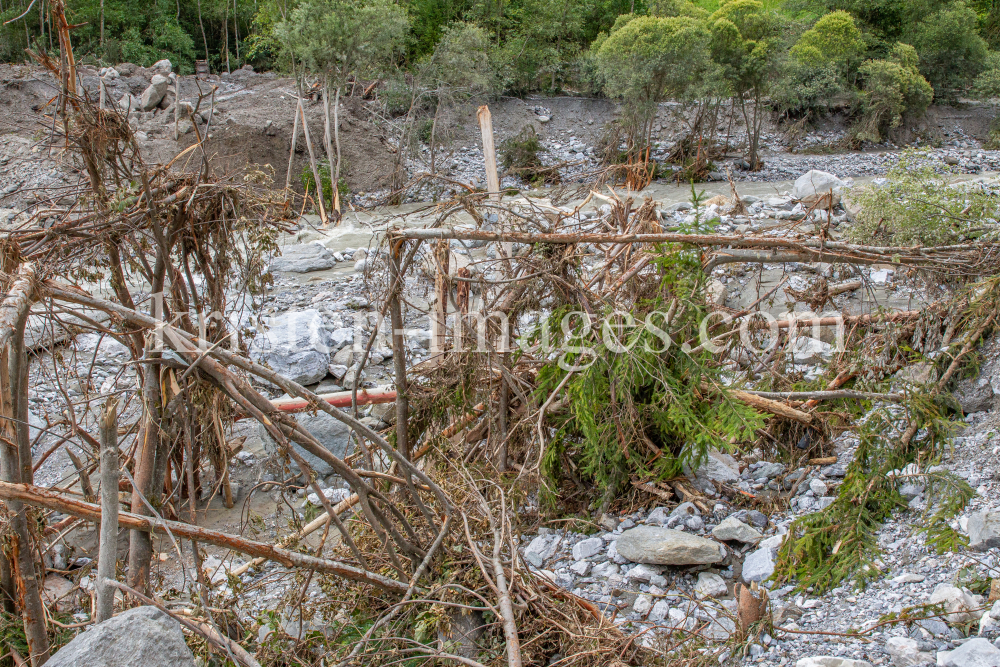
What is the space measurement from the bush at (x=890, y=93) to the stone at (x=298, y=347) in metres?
14.6

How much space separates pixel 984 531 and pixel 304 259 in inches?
316

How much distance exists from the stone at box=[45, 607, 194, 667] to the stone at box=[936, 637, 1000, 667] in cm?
192

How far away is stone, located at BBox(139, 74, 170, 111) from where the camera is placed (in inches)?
632

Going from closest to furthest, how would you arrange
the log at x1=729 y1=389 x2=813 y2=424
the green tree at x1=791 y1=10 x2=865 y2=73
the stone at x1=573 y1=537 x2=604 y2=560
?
1. the stone at x1=573 y1=537 x2=604 y2=560
2. the log at x1=729 y1=389 x2=813 y2=424
3. the green tree at x1=791 y1=10 x2=865 y2=73

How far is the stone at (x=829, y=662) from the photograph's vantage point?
6.68 feet

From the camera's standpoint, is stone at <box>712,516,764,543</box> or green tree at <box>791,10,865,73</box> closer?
stone at <box>712,516,764,543</box>

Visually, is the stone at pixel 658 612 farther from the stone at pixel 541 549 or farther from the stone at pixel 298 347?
the stone at pixel 298 347

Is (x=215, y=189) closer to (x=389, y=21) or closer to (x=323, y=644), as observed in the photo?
(x=323, y=644)

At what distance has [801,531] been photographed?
114 inches

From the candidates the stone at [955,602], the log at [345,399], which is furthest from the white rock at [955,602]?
the log at [345,399]

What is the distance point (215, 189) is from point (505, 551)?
1650 mm

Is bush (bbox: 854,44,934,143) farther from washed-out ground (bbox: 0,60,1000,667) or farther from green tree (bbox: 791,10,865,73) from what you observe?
washed-out ground (bbox: 0,60,1000,667)

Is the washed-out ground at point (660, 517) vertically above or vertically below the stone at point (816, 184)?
below

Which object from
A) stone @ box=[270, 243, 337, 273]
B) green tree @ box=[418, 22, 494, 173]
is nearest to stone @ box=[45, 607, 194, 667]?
stone @ box=[270, 243, 337, 273]
